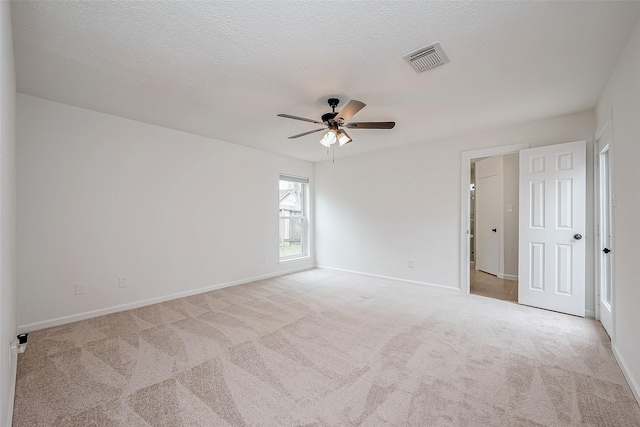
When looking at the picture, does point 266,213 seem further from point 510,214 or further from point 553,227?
point 510,214

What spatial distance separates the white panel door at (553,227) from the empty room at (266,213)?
0.08ft

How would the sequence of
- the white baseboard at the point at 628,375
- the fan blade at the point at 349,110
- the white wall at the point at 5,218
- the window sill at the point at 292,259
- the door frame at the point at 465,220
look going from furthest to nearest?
the window sill at the point at 292,259 < the door frame at the point at 465,220 < the fan blade at the point at 349,110 < the white baseboard at the point at 628,375 < the white wall at the point at 5,218

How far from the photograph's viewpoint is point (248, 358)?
7.45 ft

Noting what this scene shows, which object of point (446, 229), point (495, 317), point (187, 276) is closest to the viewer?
point (495, 317)

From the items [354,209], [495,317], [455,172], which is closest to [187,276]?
[354,209]

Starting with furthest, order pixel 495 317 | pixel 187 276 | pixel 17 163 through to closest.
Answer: pixel 187 276 < pixel 495 317 < pixel 17 163

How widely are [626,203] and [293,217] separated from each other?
4.87 m

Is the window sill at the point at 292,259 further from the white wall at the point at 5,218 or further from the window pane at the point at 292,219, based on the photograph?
the white wall at the point at 5,218

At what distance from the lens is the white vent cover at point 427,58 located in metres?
1.98

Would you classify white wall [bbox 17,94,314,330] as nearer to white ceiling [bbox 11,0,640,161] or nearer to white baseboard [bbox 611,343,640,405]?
white ceiling [bbox 11,0,640,161]

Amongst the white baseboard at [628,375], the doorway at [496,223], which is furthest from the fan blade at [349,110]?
the doorway at [496,223]

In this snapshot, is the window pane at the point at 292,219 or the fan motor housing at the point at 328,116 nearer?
the fan motor housing at the point at 328,116

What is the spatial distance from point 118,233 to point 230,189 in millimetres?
1703

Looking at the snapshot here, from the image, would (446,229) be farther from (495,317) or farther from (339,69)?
(339,69)
